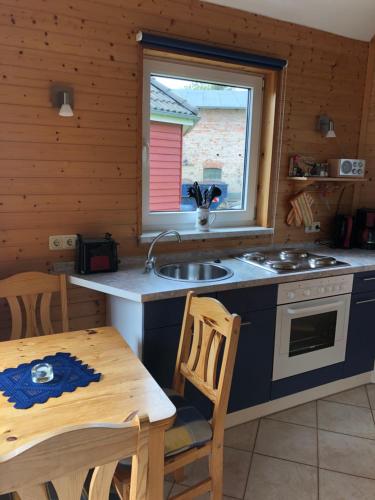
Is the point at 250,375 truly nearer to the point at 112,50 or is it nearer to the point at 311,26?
the point at 112,50

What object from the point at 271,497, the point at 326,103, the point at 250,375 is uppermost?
the point at 326,103

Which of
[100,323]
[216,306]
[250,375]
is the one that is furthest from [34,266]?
[250,375]

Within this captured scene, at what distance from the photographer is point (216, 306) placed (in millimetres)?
1653

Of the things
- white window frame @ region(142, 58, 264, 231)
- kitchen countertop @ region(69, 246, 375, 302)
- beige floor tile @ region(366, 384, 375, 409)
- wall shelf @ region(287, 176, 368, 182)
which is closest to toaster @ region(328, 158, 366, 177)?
wall shelf @ region(287, 176, 368, 182)

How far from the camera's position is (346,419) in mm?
2486

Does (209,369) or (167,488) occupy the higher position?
(209,369)

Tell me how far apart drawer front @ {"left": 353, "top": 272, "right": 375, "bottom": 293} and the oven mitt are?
60cm

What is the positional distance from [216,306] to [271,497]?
0.97m

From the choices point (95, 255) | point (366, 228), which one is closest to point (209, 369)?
point (95, 255)

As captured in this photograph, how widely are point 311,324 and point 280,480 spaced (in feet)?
2.98

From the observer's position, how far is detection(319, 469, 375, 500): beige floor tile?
1911mm

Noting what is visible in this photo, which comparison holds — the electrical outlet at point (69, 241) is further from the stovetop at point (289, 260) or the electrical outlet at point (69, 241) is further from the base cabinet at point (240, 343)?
the stovetop at point (289, 260)

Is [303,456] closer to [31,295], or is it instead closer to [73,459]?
[31,295]

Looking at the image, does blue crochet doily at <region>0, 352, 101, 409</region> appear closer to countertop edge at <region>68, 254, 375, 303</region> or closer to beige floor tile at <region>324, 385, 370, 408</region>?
countertop edge at <region>68, 254, 375, 303</region>
